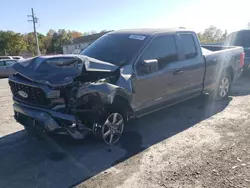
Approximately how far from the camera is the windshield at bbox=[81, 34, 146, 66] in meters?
4.71

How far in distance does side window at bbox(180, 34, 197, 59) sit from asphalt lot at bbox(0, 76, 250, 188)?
1389 mm

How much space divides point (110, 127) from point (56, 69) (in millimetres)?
1262

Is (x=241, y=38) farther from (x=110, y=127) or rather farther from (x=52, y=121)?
(x=52, y=121)

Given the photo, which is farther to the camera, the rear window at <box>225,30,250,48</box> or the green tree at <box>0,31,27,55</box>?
the green tree at <box>0,31,27,55</box>

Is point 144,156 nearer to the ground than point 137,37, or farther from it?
nearer to the ground

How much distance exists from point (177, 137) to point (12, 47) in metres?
60.5

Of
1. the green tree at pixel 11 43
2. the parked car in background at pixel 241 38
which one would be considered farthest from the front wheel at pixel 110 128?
the green tree at pixel 11 43

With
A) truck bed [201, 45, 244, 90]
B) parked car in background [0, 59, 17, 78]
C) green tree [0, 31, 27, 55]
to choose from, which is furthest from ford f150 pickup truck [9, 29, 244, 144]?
green tree [0, 31, 27, 55]

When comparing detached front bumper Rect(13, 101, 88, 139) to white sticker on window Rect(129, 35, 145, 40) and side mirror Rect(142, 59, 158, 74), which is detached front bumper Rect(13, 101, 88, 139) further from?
white sticker on window Rect(129, 35, 145, 40)

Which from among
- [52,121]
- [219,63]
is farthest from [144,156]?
[219,63]

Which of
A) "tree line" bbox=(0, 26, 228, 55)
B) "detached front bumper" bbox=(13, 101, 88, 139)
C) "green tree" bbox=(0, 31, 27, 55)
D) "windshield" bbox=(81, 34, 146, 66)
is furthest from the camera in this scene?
"green tree" bbox=(0, 31, 27, 55)

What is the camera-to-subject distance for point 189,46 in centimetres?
583

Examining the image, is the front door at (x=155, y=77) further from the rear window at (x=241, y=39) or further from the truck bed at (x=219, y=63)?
the rear window at (x=241, y=39)

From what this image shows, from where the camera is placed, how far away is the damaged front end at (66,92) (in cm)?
374
